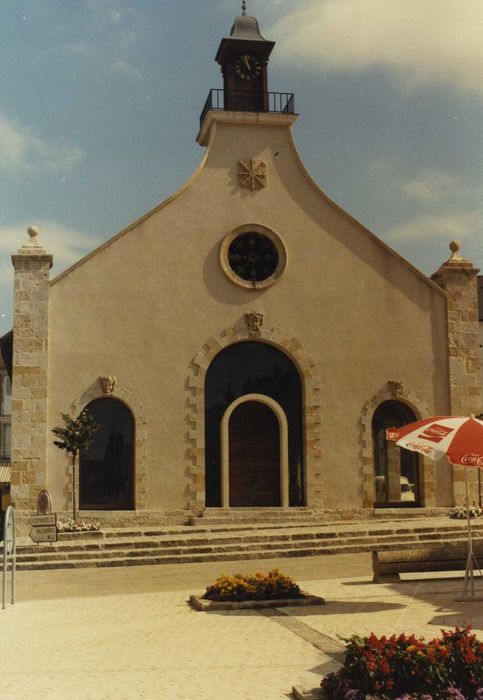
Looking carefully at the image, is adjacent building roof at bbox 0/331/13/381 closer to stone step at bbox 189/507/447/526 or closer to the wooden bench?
stone step at bbox 189/507/447/526

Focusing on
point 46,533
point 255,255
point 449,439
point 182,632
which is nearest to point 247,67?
point 255,255

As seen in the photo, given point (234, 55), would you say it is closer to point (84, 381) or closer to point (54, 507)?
point (84, 381)

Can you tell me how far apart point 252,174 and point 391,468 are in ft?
32.0

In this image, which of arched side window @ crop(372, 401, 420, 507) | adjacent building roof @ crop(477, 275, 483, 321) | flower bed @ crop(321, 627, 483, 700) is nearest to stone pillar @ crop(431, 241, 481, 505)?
arched side window @ crop(372, 401, 420, 507)

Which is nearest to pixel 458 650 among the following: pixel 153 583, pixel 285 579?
pixel 285 579

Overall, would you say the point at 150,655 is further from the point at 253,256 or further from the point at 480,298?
the point at 480,298

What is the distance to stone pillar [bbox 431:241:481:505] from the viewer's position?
1131 inches

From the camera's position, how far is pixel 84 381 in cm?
2652

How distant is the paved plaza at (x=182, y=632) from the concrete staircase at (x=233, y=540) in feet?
7.89

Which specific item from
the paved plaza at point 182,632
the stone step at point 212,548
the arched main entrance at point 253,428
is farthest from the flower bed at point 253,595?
the arched main entrance at point 253,428

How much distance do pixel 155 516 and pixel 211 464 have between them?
2.24 meters

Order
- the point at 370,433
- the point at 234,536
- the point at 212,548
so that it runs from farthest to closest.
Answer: the point at 370,433
the point at 234,536
the point at 212,548

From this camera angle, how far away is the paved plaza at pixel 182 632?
913 centimetres

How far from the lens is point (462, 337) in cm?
2911
